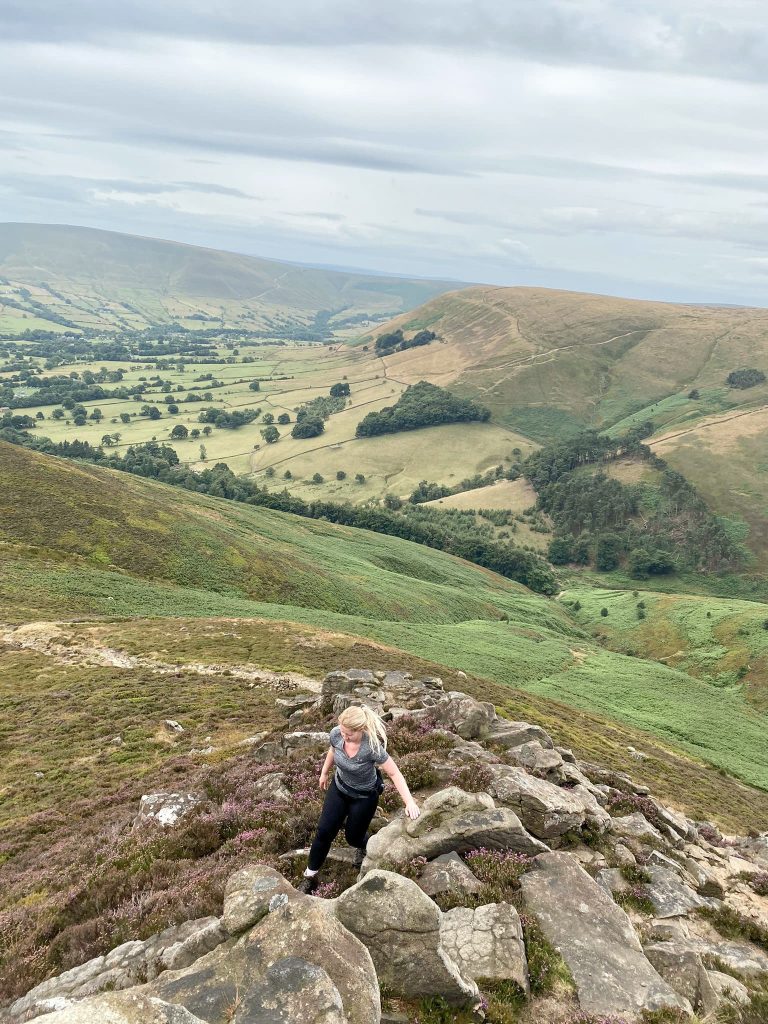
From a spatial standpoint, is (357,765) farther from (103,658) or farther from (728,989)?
(103,658)

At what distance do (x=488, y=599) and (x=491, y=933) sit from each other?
101 meters

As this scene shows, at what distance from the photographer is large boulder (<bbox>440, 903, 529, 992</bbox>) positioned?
9859 mm

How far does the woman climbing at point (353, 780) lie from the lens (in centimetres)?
1201

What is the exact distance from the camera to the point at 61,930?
12961 millimetres

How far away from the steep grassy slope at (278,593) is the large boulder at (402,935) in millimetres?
47898

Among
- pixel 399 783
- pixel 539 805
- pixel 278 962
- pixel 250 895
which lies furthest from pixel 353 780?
pixel 539 805

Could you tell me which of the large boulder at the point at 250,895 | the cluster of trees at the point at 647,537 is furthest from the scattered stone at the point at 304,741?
the cluster of trees at the point at 647,537

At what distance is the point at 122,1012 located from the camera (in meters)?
6.95

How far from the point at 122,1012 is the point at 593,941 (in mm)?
9017

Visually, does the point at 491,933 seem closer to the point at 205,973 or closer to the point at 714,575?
the point at 205,973

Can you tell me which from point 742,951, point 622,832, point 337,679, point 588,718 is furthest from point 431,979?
point 588,718

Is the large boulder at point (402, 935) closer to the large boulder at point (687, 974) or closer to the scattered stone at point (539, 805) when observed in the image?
the large boulder at point (687, 974)

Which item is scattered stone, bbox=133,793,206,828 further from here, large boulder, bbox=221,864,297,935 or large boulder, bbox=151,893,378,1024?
large boulder, bbox=151,893,378,1024

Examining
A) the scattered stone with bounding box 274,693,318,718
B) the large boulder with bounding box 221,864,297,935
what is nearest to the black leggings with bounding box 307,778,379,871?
the large boulder with bounding box 221,864,297,935
